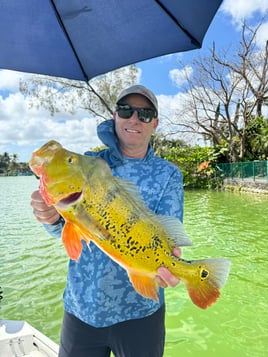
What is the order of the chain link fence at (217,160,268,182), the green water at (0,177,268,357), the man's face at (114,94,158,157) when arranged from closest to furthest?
the man's face at (114,94,158,157) < the green water at (0,177,268,357) < the chain link fence at (217,160,268,182)

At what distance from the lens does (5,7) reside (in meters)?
1.77

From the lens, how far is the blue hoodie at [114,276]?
160cm

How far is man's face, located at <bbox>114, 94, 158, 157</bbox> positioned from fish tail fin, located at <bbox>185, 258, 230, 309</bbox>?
76 cm

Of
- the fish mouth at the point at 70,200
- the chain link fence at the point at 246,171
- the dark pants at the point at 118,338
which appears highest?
the fish mouth at the point at 70,200

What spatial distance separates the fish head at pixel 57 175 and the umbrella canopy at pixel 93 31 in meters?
1.05

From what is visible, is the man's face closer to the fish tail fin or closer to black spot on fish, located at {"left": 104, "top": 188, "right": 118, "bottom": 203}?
black spot on fish, located at {"left": 104, "top": 188, "right": 118, "bottom": 203}

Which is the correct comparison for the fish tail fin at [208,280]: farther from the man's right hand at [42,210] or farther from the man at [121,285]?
the man's right hand at [42,210]

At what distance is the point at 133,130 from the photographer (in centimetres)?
177

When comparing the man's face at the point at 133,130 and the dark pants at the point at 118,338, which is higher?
the man's face at the point at 133,130

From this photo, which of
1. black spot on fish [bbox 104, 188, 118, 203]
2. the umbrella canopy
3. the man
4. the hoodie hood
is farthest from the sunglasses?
black spot on fish [bbox 104, 188, 118, 203]

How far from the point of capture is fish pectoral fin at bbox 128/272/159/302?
129 cm

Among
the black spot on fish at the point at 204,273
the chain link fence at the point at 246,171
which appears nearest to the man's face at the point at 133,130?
the black spot on fish at the point at 204,273

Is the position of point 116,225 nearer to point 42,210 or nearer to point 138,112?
point 42,210

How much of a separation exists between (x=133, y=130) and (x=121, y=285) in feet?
2.66
